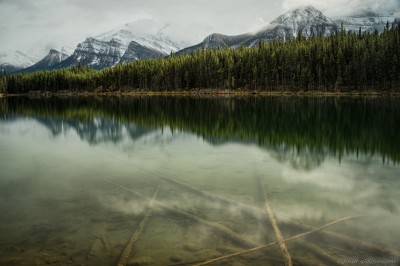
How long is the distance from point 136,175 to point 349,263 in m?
13.5

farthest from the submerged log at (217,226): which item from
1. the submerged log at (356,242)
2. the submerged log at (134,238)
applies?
the submerged log at (356,242)

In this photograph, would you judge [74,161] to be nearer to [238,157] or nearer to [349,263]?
[238,157]

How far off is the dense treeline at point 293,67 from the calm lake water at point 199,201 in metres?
98.4

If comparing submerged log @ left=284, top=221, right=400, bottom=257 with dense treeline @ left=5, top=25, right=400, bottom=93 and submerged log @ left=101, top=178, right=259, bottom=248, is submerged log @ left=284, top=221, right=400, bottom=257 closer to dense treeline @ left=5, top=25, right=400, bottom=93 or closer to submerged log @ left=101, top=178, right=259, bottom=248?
submerged log @ left=101, top=178, right=259, bottom=248

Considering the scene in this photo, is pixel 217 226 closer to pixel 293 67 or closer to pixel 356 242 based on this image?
pixel 356 242

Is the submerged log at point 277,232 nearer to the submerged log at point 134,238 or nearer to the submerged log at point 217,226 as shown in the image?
the submerged log at point 217,226

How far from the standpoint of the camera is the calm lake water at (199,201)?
11.3 meters

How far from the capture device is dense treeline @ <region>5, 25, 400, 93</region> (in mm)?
120375

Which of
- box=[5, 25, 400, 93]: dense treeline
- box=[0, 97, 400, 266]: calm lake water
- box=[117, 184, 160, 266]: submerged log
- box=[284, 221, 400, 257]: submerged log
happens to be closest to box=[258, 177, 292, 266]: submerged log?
box=[0, 97, 400, 266]: calm lake water

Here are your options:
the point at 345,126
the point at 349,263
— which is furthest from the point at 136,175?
the point at 345,126

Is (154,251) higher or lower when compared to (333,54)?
lower

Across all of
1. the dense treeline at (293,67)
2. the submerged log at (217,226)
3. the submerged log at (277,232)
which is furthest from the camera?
the dense treeline at (293,67)

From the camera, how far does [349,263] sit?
10.4 meters

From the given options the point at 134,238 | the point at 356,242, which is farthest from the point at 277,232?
the point at 134,238
